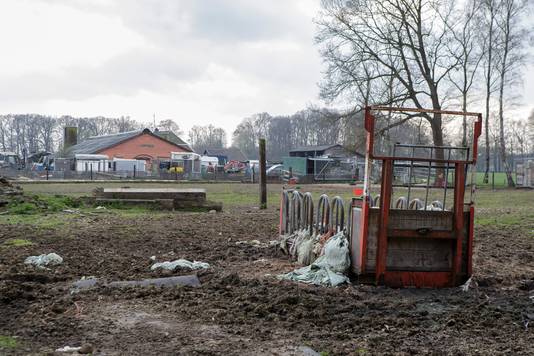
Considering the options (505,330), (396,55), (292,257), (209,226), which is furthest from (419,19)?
(505,330)

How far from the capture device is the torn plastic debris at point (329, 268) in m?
6.68

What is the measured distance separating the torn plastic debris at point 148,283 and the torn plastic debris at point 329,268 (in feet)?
3.50

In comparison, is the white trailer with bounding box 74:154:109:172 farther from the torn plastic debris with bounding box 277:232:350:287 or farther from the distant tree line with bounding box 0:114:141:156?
the torn plastic debris with bounding box 277:232:350:287

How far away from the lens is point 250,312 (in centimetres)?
A: 531

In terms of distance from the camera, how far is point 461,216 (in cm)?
685

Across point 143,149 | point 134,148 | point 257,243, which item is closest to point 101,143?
point 134,148

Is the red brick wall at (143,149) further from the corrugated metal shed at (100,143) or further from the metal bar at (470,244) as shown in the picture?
the metal bar at (470,244)

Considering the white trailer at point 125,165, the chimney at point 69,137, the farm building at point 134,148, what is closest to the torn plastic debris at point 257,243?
the white trailer at point 125,165

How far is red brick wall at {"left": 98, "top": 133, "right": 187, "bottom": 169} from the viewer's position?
70.2m

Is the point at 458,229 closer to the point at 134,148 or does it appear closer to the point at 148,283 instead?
the point at 148,283

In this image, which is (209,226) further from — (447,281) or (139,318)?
(139,318)

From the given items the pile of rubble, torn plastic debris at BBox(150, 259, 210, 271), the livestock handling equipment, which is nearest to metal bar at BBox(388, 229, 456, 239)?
the livestock handling equipment

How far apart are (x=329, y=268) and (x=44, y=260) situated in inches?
153

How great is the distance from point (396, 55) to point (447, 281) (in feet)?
113
